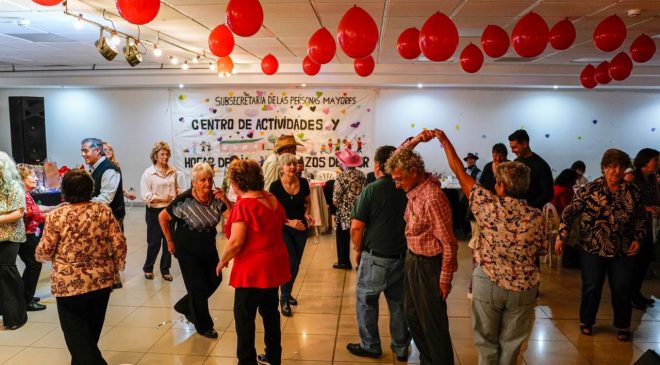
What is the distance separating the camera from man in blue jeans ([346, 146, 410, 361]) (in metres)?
2.95

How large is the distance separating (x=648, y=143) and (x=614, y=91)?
4.33 ft

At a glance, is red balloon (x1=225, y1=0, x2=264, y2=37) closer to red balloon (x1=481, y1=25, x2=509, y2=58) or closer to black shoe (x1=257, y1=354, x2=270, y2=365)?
red balloon (x1=481, y1=25, x2=509, y2=58)

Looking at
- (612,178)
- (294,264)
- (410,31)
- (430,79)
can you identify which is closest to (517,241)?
(612,178)

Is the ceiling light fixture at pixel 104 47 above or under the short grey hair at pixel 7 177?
above

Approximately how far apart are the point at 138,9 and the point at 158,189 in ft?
8.18

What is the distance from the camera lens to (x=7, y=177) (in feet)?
11.6

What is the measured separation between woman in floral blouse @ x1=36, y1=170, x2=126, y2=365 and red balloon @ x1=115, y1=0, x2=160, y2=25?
0.99 metres

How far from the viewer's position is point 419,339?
2.80 m

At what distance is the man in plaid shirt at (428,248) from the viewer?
2.55 m

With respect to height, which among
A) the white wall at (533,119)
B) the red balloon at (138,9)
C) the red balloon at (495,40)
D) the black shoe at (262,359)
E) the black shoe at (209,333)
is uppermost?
the red balloon at (495,40)

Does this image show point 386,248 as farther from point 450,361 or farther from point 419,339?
point 450,361

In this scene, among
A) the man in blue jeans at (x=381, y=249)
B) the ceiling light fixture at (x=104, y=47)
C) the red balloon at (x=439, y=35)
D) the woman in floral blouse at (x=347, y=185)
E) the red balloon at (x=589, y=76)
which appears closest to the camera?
the man in blue jeans at (x=381, y=249)

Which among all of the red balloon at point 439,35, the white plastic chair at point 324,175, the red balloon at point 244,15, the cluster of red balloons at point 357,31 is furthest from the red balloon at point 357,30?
the white plastic chair at point 324,175

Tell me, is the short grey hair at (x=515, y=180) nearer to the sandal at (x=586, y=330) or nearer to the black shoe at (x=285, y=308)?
the sandal at (x=586, y=330)
